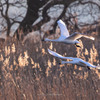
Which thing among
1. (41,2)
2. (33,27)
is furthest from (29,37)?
(41,2)

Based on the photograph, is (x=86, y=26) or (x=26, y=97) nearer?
(x=26, y=97)

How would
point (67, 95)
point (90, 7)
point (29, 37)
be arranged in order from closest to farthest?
1. point (67, 95)
2. point (29, 37)
3. point (90, 7)

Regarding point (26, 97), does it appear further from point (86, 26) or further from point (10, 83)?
point (86, 26)

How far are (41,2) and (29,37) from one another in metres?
1.25

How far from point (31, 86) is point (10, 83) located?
1.28 feet

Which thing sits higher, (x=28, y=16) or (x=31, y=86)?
(x=28, y=16)

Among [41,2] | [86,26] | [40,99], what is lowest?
A: [40,99]

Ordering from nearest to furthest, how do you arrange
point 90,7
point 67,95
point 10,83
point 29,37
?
point 67,95 → point 10,83 → point 29,37 → point 90,7

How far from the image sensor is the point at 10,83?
5.15 metres

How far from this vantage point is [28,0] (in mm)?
11469

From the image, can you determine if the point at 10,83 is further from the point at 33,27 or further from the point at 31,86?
the point at 33,27

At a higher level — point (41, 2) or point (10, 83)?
point (41, 2)

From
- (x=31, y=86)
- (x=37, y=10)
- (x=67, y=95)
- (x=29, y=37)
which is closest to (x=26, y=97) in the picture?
(x=31, y=86)

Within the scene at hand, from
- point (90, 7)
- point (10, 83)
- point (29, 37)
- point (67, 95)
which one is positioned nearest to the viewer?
point (67, 95)
